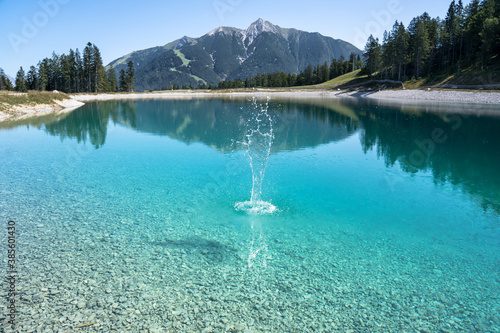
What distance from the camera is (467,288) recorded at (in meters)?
8.93

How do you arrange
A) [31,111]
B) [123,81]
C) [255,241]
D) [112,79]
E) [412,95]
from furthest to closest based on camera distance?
[112,79] → [123,81] → [412,95] → [31,111] → [255,241]

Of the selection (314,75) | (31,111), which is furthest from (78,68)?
(314,75)

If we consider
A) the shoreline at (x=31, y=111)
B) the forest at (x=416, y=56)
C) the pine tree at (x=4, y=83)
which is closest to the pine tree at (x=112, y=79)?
the forest at (x=416, y=56)

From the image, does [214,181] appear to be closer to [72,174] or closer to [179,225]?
[179,225]

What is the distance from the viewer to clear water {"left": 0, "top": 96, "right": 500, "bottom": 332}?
7801 millimetres

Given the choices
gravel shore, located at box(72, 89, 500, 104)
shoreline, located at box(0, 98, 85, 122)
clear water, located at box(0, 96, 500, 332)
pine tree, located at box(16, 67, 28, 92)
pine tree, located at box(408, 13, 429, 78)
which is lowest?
clear water, located at box(0, 96, 500, 332)

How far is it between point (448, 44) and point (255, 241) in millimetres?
124484

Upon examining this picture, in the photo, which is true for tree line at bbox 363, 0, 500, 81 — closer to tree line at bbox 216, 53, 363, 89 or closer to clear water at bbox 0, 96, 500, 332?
tree line at bbox 216, 53, 363, 89

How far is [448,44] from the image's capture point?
10519 centimetres

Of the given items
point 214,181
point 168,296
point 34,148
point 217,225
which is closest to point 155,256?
point 168,296

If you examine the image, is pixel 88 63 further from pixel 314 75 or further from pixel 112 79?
pixel 314 75

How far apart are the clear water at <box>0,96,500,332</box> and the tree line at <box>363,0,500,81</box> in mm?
85676

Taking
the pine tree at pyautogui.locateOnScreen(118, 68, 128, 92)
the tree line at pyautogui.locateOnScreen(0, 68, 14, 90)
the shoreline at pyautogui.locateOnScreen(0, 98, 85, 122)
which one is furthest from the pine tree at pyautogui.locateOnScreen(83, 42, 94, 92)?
the shoreline at pyautogui.locateOnScreen(0, 98, 85, 122)

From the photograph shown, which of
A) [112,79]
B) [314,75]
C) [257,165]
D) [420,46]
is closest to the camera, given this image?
[257,165]
